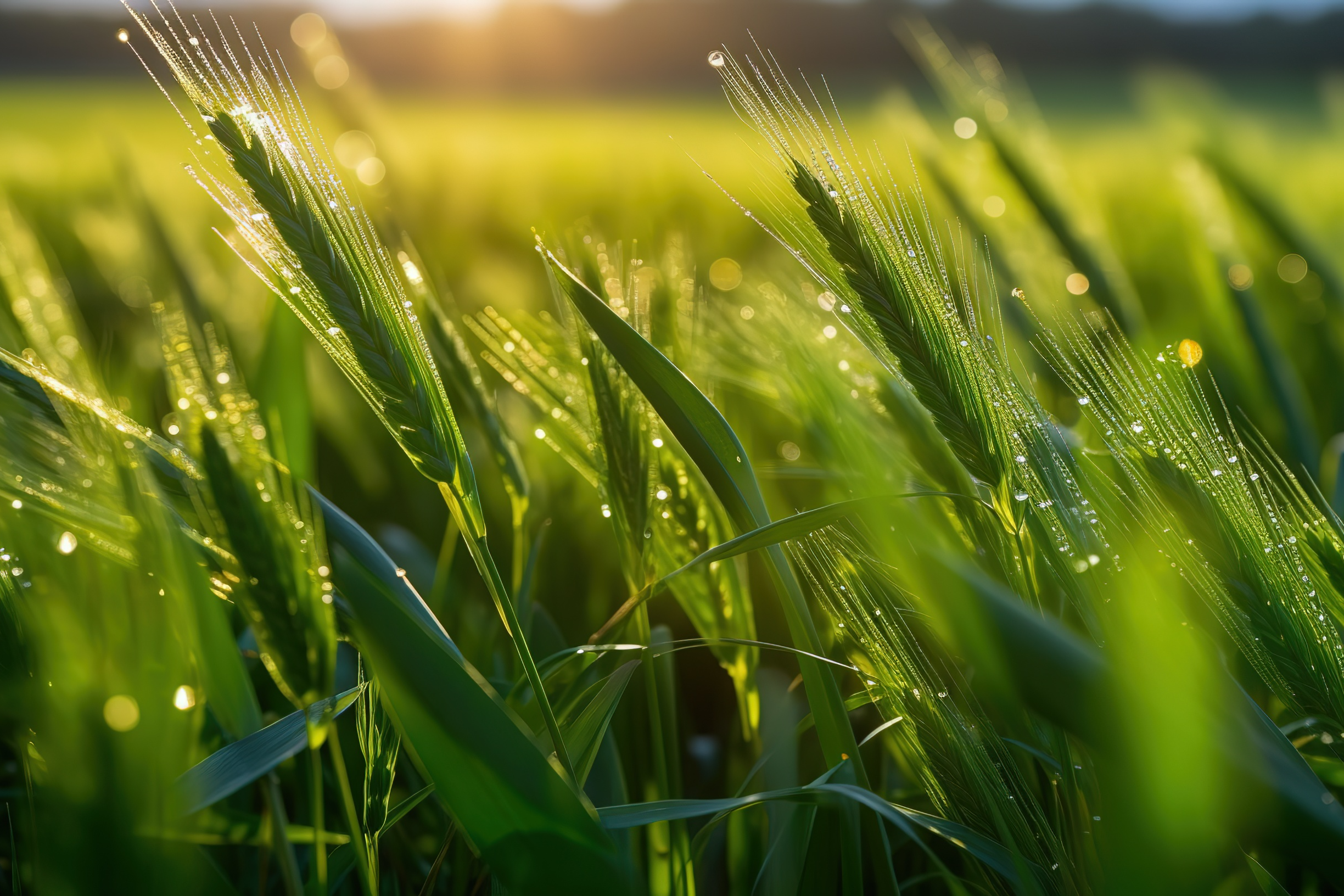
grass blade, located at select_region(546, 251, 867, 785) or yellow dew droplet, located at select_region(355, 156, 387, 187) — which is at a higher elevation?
yellow dew droplet, located at select_region(355, 156, 387, 187)

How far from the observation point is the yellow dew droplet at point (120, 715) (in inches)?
8.7

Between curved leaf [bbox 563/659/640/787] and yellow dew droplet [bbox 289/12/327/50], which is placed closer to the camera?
curved leaf [bbox 563/659/640/787]

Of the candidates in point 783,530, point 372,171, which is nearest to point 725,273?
point 372,171

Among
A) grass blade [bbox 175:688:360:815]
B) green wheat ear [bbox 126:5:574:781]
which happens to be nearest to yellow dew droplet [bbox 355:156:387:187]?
green wheat ear [bbox 126:5:574:781]

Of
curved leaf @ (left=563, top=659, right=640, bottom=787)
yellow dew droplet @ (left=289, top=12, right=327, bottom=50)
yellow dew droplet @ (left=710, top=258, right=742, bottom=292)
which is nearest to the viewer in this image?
curved leaf @ (left=563, top=659, right=640, bottom=787)

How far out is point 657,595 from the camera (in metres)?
0.43

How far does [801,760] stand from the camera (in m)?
0.48

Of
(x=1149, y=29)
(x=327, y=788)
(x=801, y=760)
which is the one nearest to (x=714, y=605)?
(x=801, y=760)

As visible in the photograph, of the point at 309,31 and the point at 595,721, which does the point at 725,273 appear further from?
the point at 595,721

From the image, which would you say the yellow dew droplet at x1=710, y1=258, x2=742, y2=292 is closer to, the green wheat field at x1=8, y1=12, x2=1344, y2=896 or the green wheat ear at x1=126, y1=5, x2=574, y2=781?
the green wheat field at x1=8, y1=12, x2=1344, y2=896

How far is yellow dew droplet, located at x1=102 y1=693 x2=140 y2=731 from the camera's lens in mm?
221

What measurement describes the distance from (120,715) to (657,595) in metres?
0.25

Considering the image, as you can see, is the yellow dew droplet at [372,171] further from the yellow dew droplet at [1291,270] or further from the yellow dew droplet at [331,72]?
the yellow dew droplet at [1291,270]

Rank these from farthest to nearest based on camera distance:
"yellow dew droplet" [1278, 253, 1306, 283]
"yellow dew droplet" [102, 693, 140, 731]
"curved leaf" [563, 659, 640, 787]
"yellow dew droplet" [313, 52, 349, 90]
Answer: "yellow dew droplet" [1278, 253, 1306, 283], "yellow dew droplet" [313, 52, 349, 90], "curved leaf" [563, 659, 640, 787], "yellow dew droplet" [102, 693, 140, 731]
